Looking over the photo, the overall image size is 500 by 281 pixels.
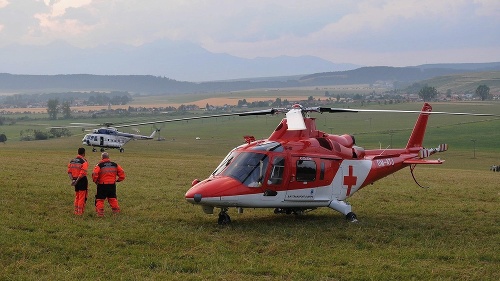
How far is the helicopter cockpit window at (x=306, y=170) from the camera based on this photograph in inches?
619

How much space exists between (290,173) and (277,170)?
38 cm

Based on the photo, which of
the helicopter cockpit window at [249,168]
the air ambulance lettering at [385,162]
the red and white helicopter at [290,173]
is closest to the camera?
the red and white helicopter at [290,173]

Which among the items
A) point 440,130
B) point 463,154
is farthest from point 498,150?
point 440,130

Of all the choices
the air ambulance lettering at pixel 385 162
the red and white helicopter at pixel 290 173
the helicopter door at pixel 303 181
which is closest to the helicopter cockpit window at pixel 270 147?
the red and white helicopter at pixel 290 173

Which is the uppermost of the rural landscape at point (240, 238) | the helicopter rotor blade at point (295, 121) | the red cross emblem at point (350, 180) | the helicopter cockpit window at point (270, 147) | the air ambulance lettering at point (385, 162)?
the helicopter rotor blade at point (295, 121)

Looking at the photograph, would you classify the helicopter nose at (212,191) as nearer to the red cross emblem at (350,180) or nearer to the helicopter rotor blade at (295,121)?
the helicopter rotor blade at (295,121)

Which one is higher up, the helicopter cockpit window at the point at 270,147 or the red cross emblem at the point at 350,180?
the helicopter cockpit window at the point at 270,147

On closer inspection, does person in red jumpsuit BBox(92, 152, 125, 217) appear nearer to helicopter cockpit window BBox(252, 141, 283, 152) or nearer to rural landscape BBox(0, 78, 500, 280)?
rural landscape BBox(0, 78, 500, 280)

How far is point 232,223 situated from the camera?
50.5 ft

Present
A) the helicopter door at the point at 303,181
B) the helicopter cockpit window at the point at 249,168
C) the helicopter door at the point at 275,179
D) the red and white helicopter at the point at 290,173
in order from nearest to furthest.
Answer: the red and white helicopter at the point at 290,173 < the helicopter cockpit window at the point at 249,168 < the helicopter door at the point at 275,179 < the helicopter door at the point at 303,181

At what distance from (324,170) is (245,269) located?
582 cm

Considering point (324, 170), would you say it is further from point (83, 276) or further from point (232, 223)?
point (83, 276)

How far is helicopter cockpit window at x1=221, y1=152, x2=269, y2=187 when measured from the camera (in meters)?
15.0

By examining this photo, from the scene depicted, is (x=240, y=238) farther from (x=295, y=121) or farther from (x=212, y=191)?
(x=295, y=121)
